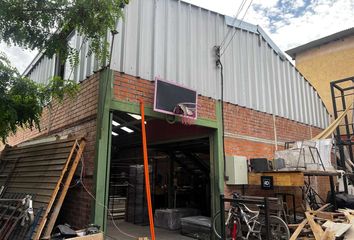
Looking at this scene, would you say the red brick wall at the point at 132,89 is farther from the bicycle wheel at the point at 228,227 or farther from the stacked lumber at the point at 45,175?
the bicycle wheel at the point at 228,227

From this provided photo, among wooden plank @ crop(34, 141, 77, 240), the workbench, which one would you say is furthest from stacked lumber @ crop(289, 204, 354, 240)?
wooden plank @ crop(34, 141, 77, 240)

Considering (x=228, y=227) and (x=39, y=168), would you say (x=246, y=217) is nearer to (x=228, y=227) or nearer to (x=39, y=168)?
(x=228, y=227)

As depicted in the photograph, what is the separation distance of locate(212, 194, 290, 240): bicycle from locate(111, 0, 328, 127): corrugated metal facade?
2640 millimetres

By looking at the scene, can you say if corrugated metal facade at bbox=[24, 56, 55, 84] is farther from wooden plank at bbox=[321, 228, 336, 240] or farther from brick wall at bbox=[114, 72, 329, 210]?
wooden plank at bbox=[321, 228, 336, 240]

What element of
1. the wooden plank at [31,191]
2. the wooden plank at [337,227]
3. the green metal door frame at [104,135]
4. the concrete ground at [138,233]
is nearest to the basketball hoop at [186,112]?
the green metal door frame at [104,135]

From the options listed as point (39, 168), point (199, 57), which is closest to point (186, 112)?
point (199, 57)

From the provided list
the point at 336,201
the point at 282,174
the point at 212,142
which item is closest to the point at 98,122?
the point at 212,142

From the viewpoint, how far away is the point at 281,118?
8789 mm

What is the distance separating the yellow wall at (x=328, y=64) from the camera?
14.1 metres

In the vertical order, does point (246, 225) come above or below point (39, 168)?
below

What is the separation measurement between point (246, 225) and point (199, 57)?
12.6 ft

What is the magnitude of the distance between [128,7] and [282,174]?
186 inches

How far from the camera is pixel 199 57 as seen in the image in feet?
22.0

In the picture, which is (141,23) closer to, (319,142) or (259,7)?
(259,7)
